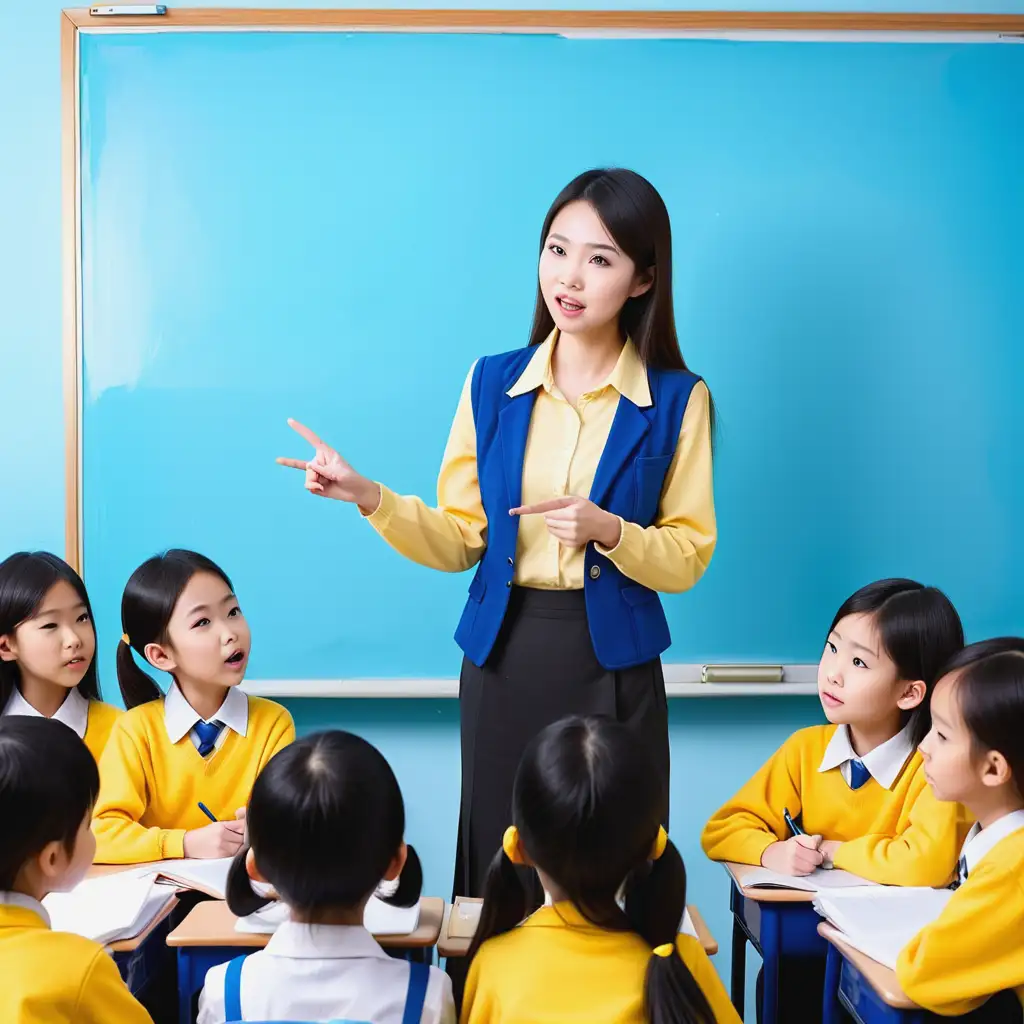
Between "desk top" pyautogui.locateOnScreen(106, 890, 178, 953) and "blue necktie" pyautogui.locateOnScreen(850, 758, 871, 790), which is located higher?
"blue necktie" pyautogui.locateOnScreen(850, 758, 871, 790)

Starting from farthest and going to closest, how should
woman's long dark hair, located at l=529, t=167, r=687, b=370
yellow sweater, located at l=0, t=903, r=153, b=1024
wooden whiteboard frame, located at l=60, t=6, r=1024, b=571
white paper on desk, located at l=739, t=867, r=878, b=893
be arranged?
wooden whiteboard frame, located at l=60, t=6, r=1024, b=571 → woman's long dark hair, located at l=529, t=167, r=687, b=370 → white paper on desk, located at l=739, t=867, r=878, b=893 → yellow sweater, located at l=0, t=903, r=153, b=1024

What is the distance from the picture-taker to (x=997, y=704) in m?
1.59

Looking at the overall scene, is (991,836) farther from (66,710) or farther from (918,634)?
(66,710)

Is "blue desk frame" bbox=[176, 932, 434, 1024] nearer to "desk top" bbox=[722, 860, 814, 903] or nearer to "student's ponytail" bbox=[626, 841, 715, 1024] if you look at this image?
"student's ponytail" bbox=[626, 841, 715, 1024]

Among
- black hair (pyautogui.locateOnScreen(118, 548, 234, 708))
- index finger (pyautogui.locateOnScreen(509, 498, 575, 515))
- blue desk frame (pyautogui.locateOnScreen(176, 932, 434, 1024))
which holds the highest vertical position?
index finger (pyautogui.locateOnScreen(509, 498, 575, 515))

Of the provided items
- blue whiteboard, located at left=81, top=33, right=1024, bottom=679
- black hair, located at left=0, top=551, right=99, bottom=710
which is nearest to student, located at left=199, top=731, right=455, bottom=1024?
black hair, located at left=0, top=551, right=99, bottom=710

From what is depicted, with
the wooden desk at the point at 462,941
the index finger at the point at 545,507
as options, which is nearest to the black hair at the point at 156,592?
the index finger at the point at 545,507

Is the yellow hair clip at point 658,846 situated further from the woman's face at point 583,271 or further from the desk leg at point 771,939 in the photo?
the woman's face at point 583,271

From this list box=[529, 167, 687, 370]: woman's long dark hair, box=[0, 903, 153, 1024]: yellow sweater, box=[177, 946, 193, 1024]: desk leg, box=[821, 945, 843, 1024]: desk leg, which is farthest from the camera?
box=[529, 167, 687, 370]: woman's long dark hair

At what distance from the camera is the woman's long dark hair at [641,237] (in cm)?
197

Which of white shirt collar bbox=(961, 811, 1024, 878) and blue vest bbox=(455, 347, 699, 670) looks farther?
blue vest bbox=(455, 347, 699, 670)

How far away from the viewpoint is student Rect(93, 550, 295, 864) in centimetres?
204

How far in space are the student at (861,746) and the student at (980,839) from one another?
0.80 ft

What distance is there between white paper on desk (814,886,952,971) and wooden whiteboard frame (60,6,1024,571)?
1.88 meters
